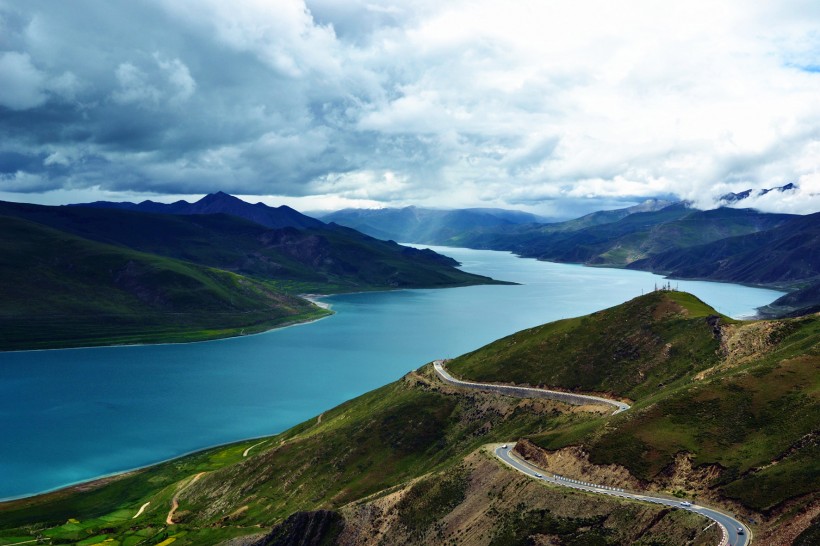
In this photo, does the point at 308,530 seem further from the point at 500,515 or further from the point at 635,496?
the point at 635,496

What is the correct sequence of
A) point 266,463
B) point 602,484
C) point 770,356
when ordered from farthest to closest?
point 266,463 → point 770,356 → point 602,484

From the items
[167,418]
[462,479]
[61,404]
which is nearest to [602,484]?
[462,479]

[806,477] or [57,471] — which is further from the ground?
[806,477]

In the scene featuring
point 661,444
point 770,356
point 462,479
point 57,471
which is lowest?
point 57,471

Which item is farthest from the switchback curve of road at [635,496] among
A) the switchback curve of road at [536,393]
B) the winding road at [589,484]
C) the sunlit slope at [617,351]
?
the sunlit slope at [617,351]

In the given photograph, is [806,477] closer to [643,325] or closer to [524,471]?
[524,471]

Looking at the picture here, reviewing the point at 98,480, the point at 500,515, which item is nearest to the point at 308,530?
the point at 500,515

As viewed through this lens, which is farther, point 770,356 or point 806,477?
point 770,356

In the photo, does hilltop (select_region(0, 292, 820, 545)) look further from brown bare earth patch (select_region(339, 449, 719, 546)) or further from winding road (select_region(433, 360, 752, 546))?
winding road (select_region(433, 360, 752, 546))
